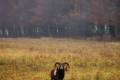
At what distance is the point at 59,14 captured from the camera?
8238 cm

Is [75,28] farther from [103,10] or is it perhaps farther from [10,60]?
[10,60]

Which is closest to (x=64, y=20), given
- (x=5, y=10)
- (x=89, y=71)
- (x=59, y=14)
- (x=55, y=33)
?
(x=59, y=14)

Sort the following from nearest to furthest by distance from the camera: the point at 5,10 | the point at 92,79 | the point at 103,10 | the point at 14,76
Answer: the point at 92,79, the point at 14,76, the point at 103,10, the point at 5,10

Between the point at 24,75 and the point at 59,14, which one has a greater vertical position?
the point at 59,14

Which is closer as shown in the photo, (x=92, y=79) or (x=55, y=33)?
(x=92, y=79)

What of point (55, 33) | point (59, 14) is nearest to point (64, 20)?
point (59, 14)

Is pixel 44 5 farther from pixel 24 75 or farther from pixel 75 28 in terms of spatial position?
pixel 24 75

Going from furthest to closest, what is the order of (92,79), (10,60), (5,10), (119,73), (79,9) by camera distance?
(5,10) < (79,9) < (10,60) < (119,73) < (92,79)

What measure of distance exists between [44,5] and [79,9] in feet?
39.8

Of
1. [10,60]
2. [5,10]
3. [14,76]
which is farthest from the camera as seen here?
[5,10]

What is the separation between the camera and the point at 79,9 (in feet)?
263

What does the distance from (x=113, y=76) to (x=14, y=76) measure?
17.9 ft

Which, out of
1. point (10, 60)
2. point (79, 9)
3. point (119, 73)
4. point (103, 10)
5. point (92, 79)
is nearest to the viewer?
point (92, 79)

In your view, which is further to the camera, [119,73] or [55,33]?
[55,33]
